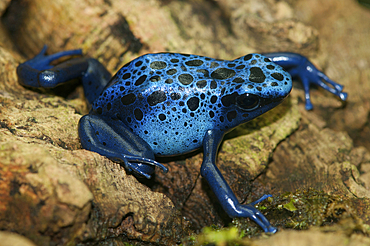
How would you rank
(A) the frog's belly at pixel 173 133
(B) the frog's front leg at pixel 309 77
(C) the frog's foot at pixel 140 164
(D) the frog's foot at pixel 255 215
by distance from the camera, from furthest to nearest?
→ (B) the frog's front leg at pixel 309 77
(A) the frog's belly at pixel 173 133
(C) the frog's foot at pixel 140 164
(D) the frog's foot at pixel 255 215

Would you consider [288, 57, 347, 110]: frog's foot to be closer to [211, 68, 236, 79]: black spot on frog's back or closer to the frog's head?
the frog's head

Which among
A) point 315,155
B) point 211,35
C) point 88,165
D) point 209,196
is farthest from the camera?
point 211,35

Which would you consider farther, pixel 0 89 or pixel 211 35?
pixel 211 35

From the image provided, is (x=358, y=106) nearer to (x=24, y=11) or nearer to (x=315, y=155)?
(x=315, y=155)

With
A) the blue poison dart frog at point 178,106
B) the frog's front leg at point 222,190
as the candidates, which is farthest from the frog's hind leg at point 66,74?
the frog's front leg at point 222,190

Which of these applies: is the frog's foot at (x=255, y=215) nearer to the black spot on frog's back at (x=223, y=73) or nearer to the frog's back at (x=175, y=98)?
the frog's back at (x=175, y=98)

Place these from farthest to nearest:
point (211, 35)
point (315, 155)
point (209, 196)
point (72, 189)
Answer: point (211, 35)
point (315, 155)
point (209, 196)
point (72, 189)

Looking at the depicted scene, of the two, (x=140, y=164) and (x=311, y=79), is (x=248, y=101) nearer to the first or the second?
(x=140, y=164)

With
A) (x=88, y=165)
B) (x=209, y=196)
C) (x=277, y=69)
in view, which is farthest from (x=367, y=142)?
(x=88, y=165)
